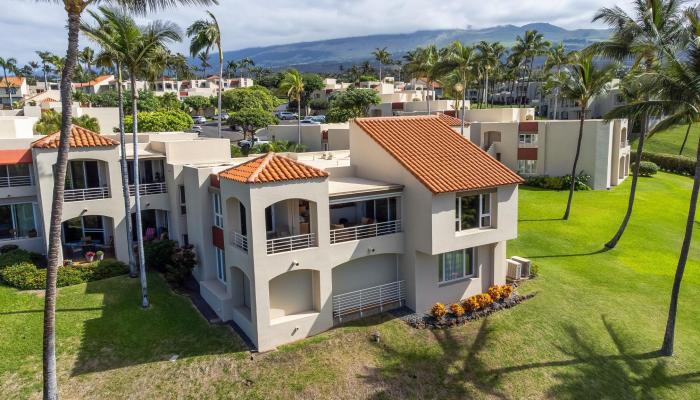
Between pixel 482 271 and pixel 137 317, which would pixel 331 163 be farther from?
pixel 137 317

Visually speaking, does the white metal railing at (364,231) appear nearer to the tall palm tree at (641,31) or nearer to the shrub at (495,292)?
the shrub at (495,292)

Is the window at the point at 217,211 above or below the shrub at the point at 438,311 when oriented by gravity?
above

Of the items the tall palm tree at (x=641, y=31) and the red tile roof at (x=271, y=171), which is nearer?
the red tile roof at (x=271, y=171)

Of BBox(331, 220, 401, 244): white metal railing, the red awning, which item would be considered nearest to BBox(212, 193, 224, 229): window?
BBox(331, 220, 401, 244): white metal railing

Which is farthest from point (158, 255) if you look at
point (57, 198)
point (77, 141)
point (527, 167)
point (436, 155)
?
point (527, 167)

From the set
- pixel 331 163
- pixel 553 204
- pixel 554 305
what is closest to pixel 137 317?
pixel 331 163

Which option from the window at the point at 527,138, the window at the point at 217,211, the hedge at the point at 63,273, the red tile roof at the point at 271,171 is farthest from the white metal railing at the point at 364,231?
the window at the point at 527,138

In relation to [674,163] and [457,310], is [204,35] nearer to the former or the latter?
[457,310]
